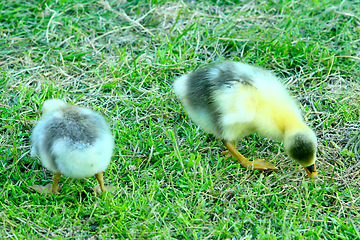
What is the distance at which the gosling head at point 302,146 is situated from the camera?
267cm

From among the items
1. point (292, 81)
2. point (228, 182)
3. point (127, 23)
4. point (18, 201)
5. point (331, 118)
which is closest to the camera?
point (18, 201)

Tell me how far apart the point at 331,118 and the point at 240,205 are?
42.7 inches

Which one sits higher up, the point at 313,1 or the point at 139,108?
the point at 313,1

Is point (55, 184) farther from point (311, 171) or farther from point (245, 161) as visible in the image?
point (311, 171)

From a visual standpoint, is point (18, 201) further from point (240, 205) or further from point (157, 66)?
point (157, 66)

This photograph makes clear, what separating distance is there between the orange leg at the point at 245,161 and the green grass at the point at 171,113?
5 cm

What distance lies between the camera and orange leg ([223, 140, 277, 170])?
118 inches

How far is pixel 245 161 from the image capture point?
120 inches

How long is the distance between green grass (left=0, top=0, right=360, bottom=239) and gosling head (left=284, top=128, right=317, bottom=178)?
7.7 inches

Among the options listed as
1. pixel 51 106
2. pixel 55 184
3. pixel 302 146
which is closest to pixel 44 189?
pixel 55 184

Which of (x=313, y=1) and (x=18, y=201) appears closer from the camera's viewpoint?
(x=18, y=201)

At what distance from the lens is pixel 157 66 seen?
380 cm

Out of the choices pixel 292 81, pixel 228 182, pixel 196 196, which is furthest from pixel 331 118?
pixel 196 196

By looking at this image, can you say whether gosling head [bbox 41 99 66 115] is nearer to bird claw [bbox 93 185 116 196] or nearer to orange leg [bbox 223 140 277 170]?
bird claw [bbox 93 185 116 196]
